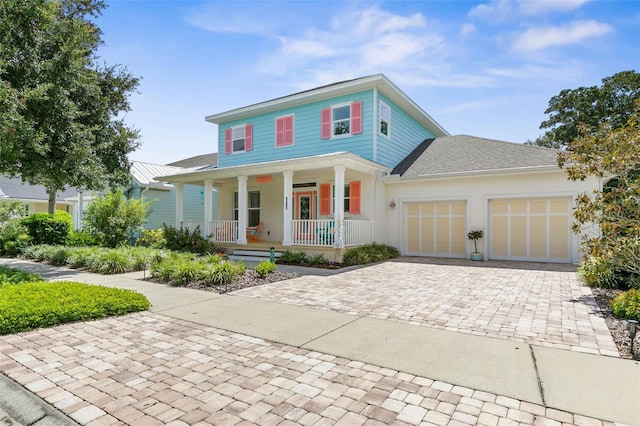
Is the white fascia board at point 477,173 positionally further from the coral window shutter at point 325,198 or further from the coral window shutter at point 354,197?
the coral window shutter at point 325,198

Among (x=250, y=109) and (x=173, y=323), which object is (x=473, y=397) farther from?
(x=250, y=109)

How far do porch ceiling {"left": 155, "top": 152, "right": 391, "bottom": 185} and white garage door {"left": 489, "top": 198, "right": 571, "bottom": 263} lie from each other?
450 cm

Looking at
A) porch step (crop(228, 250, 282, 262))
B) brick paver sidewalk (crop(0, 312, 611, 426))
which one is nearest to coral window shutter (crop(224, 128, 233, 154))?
porch step (crop(228, 250, 282, 262))

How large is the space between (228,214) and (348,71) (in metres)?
8.79

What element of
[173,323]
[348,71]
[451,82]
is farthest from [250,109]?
[173,323]

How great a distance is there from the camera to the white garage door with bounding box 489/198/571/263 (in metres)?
11.4

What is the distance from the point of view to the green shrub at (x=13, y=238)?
14023 millimetres

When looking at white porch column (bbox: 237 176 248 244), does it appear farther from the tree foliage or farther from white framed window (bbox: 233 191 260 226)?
the tree foliage

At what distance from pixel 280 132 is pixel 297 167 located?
419 cm

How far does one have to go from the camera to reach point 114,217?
44.6ft

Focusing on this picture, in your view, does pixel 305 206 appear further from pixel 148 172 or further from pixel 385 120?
pixel 148 172

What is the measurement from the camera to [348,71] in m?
14.7

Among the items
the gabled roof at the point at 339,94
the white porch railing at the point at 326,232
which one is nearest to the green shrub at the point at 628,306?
the white porch railing at the point at 326,232

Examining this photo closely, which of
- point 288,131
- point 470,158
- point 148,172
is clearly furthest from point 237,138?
point 470,158
